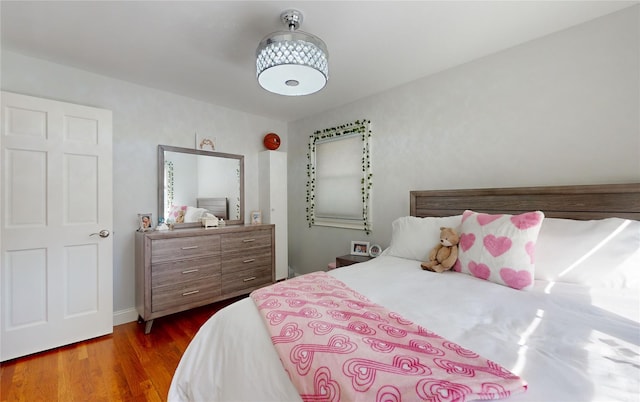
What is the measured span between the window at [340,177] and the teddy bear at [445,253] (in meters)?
1.24

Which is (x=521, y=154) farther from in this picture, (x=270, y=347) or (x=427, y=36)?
(x=270, y=347)

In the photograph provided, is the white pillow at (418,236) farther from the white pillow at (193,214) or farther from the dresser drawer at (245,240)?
the white pillow at (193,214)

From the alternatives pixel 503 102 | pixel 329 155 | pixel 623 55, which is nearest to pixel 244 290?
pixel 329 155

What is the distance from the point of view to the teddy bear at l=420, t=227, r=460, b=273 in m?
1.74

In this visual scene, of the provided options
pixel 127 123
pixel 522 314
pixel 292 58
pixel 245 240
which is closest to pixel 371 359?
pixel 522 314

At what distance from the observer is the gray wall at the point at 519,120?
5.50 ft

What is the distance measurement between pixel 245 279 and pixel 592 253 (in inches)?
116

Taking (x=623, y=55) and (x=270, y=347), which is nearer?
(x=270, y=347)

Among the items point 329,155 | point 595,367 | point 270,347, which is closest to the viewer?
point 595,367

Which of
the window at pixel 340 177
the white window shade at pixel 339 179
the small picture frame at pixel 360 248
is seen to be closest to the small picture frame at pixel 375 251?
the small picture frame at pixel 360 248

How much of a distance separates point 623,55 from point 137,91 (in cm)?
397

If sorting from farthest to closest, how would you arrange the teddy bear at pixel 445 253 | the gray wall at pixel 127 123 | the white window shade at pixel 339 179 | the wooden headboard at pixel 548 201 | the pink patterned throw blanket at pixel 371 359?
the white window shade at pixel 339 179 → the gray wall at pixel 127 123 → the teddy bear at pixel 445 253 → the wooden headboard at pixel 548 201 → the pink patterned throw blanket at pixel 371 359

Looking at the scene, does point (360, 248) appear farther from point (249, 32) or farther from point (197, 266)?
point (249, 32)

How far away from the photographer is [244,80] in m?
2.57
